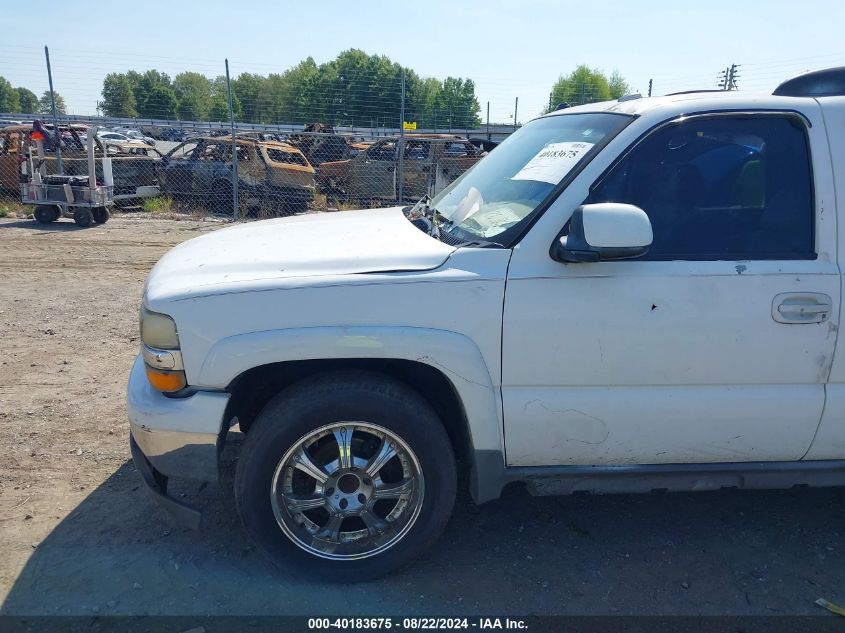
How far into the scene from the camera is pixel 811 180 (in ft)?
9.30

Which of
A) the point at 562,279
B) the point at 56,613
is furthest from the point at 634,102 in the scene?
the point at 56,613

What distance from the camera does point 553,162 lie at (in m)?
3.07

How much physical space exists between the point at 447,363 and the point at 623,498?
1626 millimetres

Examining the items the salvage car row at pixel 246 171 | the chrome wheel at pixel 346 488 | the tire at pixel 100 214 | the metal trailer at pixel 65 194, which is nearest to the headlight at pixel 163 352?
the chrome wheel at pixel 346 488

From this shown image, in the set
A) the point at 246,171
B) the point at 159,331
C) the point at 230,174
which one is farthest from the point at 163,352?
the point at 230,174

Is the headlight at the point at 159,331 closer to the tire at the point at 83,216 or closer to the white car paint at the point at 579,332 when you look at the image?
the white car paint at the point at 579,332

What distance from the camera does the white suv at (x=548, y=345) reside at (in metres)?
2.69

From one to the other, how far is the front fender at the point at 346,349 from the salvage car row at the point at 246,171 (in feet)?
36.4

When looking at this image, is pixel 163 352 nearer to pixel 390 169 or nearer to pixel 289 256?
pixel 289 256

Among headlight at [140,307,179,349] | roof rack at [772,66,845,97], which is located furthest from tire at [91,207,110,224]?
roof rack at [772,66,845,97]

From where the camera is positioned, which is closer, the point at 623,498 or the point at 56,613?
the point at 56,613

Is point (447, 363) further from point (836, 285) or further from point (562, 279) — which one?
point (836, 285)

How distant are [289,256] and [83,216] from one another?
11046mm

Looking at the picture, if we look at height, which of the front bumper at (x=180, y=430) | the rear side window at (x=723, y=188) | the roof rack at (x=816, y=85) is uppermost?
the roof rack at (x=816, y=85)
